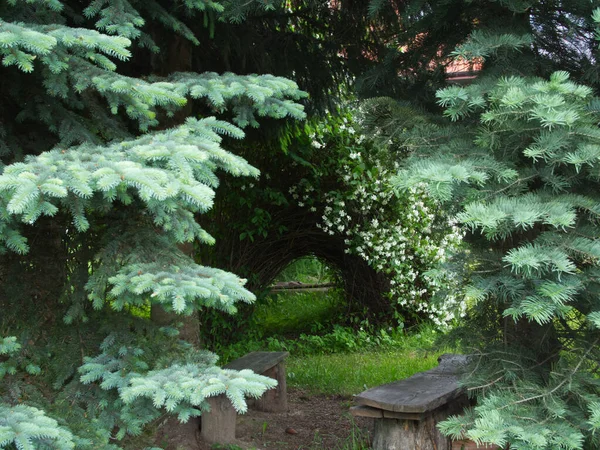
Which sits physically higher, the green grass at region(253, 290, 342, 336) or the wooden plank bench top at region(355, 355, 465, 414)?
the green grass at region(253, 290, 342, 336)

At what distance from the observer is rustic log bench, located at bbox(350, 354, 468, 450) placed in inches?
155

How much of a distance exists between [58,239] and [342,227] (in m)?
4.35

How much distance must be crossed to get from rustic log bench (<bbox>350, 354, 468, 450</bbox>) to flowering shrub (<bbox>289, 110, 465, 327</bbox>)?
310 centimetres

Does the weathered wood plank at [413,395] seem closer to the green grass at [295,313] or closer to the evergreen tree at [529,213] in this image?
the evergreen tree at [529,213]

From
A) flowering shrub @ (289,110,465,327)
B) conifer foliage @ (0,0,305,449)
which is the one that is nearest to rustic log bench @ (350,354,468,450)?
conifer foliage @ (0,0,305,449)

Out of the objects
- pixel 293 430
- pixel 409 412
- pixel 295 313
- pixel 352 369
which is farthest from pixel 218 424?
pixel 295 313

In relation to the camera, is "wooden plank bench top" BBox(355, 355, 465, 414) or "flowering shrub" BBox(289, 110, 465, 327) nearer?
"wooden plank bench top" BBox(355, 355, 465, 414)

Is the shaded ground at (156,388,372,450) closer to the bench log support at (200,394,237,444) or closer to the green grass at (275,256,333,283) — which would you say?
the bench log support at (200,394,237,444)

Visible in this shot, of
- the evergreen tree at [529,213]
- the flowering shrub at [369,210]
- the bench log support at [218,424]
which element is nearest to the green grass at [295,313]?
the flowering shrub at [369,210]

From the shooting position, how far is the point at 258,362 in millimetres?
5129

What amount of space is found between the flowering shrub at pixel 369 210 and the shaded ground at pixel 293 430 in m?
2.33

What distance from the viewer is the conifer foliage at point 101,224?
2.46 metres

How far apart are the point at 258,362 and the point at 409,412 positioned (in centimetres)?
154

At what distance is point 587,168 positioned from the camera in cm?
301
